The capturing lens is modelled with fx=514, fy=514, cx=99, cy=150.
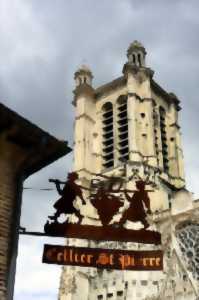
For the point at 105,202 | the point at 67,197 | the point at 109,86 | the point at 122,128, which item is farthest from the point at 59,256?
the point at 109,86

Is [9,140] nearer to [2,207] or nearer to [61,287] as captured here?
[2,207]

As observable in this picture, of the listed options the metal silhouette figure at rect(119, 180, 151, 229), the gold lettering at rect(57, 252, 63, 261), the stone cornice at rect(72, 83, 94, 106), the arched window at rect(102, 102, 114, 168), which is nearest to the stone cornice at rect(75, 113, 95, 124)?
the arched window at rect(102, 102, 114, 168)

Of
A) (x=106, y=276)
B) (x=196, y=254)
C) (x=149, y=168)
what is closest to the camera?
(x=196, y=254)

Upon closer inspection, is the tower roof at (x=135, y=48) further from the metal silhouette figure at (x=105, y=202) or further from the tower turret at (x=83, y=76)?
the metal silhouette figure at (x=105, y=202)

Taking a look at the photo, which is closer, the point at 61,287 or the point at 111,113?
the point at 61,287

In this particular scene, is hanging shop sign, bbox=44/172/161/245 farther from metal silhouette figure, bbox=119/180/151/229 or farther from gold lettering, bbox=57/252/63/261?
gold lettering, bbox=57/252/63/261

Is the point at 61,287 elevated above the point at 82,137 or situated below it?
below

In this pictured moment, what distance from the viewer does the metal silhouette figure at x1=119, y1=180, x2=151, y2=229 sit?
308 inches

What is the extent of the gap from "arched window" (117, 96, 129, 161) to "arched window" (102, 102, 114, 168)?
2.35ft

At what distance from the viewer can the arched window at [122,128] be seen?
117ft

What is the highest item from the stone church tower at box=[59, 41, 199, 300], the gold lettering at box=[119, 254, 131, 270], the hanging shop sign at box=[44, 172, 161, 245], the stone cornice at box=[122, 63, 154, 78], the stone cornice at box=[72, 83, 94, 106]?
the stone cornice at box=[122, 63, 154, 78]

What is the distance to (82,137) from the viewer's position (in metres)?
37.0

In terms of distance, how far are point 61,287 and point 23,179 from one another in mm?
22265

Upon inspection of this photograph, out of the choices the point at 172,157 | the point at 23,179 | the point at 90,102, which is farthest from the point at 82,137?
the point at 23,179
